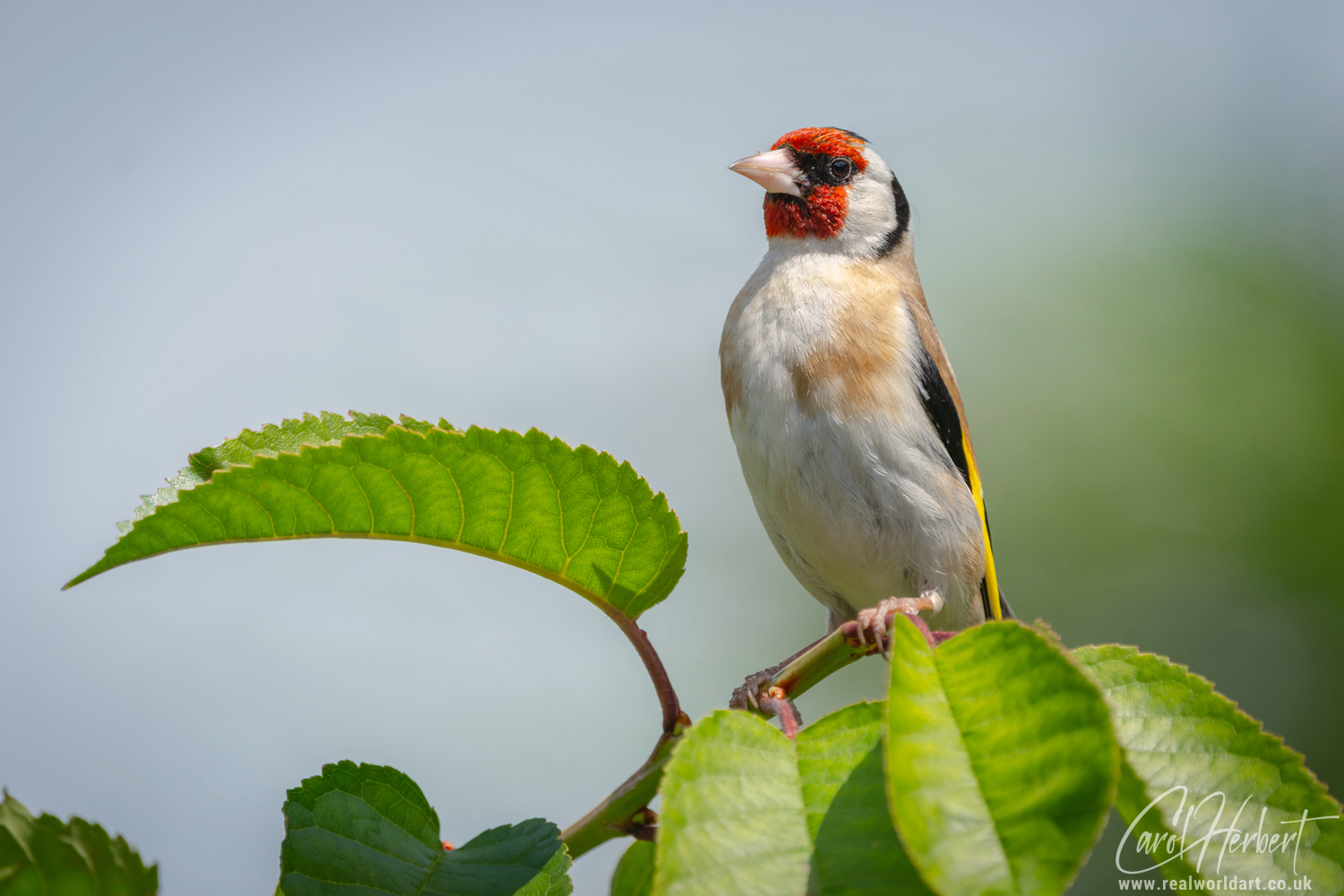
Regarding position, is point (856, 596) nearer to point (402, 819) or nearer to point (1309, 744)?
point (402, 819)

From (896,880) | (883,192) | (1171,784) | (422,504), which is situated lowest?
(1171,784)

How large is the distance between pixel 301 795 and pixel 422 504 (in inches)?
16.3

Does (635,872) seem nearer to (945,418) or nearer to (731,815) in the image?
(731,815)

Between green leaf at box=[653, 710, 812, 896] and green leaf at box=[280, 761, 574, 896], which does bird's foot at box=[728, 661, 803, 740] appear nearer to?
green leaf at box=[653, 710, 812, 896]

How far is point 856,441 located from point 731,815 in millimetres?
1621

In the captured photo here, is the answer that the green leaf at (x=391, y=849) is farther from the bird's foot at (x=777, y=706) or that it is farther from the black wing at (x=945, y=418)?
the black wing at (x=945, y=418)

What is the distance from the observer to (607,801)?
47.7 inches

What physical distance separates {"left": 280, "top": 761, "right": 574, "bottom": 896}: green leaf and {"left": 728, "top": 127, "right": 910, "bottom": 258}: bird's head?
2.39 m

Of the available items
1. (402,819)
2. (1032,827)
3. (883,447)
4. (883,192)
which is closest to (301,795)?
(402,819)

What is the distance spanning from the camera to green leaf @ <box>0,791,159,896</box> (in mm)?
905

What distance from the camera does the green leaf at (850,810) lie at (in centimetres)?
91

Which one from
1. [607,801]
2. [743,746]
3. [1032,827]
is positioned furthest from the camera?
[607,801]

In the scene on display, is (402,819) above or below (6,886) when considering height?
below

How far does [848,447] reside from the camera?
2.47 m
